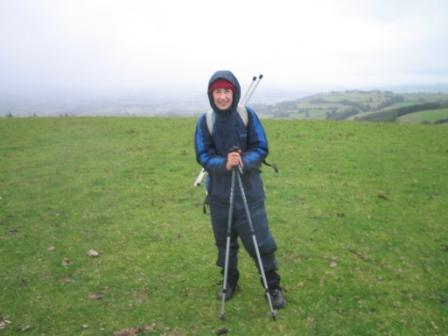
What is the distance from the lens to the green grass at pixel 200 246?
7391mm

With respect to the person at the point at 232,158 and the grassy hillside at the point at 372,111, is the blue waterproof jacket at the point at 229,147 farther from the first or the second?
the grassy hillside at the point at 372,111

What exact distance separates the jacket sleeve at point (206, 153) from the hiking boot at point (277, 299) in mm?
2709

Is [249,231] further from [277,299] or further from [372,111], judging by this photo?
[372,111]

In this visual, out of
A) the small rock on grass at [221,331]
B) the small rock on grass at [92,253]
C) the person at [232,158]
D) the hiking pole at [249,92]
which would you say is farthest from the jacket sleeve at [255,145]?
the small rock on grass at [92,253]

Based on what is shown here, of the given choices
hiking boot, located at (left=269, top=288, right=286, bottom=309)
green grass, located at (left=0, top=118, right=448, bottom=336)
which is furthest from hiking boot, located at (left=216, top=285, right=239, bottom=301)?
hiking boot, located at (left=269, top=288, right=286, bottom=309)

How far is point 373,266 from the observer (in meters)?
9.21

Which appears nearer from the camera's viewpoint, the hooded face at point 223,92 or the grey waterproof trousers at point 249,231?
the hooded face at point 223,92

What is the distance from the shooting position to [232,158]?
6.55 m

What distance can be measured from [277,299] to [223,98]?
4120 millimetres

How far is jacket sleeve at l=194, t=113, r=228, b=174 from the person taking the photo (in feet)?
22.3

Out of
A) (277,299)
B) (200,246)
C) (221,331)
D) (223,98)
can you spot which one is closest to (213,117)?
(223,98)

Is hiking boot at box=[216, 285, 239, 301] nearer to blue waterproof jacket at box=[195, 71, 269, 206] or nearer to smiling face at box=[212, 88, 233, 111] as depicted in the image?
blue waterproof jacket at box=[195, 71, 269, 206]

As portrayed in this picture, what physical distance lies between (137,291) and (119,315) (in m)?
0.90

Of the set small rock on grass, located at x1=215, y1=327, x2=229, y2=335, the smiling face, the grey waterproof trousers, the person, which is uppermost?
the smiling face
